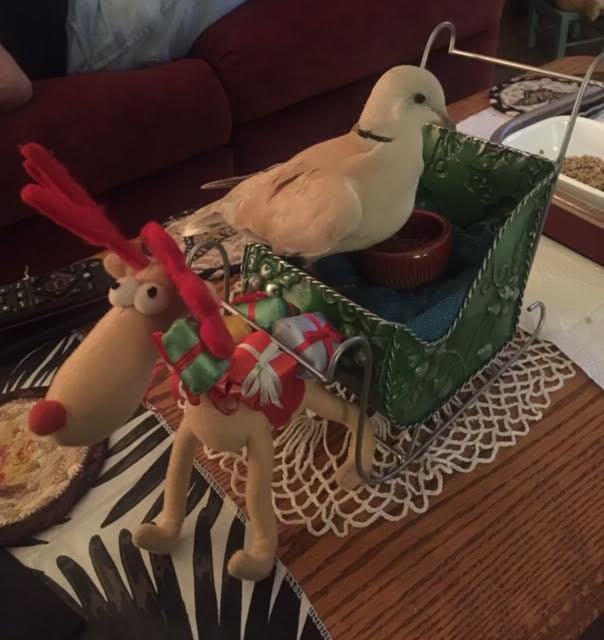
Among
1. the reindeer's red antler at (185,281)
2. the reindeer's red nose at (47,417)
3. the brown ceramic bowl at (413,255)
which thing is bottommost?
the brown ceramic bowl at (413,255)

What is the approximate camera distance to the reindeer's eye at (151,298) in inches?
14.0

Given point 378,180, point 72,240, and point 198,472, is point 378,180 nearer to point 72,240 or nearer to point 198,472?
point 198,472

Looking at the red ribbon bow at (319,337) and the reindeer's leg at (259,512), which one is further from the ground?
the red ribbon bow at (319,337)

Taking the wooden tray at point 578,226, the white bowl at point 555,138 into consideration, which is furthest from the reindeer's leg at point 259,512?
the white bowl at point 555,138

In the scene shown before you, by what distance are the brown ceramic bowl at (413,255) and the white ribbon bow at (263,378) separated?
0.17 metres

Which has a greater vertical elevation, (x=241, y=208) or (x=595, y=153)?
(x=241, y=208)

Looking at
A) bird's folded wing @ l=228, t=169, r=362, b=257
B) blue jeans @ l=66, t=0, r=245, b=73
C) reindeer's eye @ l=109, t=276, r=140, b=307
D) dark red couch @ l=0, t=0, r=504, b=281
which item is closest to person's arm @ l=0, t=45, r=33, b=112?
dark red couch @ l=0, t=0, r=504, b=281

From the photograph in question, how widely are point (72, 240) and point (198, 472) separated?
2.55ft

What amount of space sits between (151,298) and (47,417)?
8 cm

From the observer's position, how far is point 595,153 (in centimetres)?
86

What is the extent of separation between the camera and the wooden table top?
0.43 m

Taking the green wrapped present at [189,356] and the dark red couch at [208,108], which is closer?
the green wrapped present at [189,356]

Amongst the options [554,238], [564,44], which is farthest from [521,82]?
[564,44]

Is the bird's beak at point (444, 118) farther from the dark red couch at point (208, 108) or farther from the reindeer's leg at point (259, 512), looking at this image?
the dark red couch at point (208, 108)
